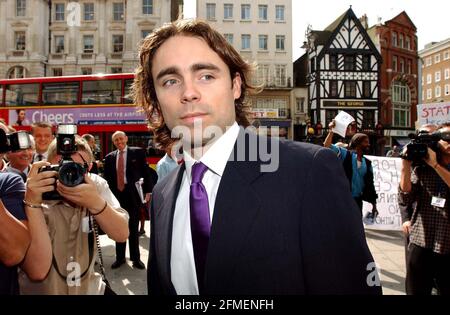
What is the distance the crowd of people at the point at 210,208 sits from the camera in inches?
46.3

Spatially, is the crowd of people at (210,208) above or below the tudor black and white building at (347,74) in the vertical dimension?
below

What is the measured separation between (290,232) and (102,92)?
13199 mm

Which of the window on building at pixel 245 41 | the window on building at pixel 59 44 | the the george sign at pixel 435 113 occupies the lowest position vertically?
the the george sign at pixel 435 113

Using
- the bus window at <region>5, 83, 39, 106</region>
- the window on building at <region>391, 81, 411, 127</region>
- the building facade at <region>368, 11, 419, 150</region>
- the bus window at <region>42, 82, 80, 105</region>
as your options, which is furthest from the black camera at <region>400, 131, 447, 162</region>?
the window on building at <region>391, 81, 411, 127</region>

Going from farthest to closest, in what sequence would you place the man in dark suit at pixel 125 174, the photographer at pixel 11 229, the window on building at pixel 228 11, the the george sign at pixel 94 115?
the window on building at pixel 228 11 → the the george sign at pixel 94 115 → the man in dark suit at pixel 125 174 → the photographer at pixel 11 229

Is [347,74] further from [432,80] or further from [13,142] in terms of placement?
[13,142]

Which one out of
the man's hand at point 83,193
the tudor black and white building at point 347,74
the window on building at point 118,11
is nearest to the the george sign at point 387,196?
the man's hand at point 83,193

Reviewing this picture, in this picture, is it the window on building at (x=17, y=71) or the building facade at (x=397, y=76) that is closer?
the window on building at (x=17, y=71)

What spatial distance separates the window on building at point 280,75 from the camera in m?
34.2

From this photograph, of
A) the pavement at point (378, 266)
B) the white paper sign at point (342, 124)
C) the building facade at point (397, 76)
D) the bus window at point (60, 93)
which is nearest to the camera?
the pavement at point (378, 266)

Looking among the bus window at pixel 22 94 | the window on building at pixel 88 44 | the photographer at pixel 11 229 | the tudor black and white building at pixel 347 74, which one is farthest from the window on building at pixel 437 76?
the photographer at pixel 11 229

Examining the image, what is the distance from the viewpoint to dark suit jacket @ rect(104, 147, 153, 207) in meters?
5.97

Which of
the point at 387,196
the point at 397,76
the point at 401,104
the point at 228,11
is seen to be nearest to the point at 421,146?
the point at 387,196

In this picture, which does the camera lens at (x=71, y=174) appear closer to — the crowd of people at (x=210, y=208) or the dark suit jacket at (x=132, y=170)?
the crowd of people at (x=210, y=208)
